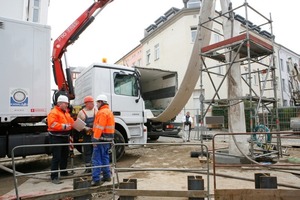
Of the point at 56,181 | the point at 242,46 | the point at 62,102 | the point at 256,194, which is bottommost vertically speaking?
the point at 56,181

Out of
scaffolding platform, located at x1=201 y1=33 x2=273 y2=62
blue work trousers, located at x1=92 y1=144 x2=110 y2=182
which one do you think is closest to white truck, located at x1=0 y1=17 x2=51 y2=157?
blue work trousers, located at x1=92 y1=144 x2=110 y2=182

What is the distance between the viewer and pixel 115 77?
6875mm

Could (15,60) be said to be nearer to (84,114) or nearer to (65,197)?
(84,114)

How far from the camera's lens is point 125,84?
7.07 m

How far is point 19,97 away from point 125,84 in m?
2.84

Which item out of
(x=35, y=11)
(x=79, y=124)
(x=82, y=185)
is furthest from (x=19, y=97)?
(x=35, y=11)

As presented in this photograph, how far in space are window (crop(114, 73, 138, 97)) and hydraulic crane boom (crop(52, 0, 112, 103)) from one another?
4.34 ft

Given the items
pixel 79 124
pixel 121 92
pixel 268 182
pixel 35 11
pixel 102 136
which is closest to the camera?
pixel 268 182

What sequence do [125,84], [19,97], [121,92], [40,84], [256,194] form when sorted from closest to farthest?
1. [256,194]
2. [19,97]
3. [40,84]
4. [121,92]
5. [125,84]

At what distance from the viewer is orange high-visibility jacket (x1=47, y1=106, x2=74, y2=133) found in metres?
4.72

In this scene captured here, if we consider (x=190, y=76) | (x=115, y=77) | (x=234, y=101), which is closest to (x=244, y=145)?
(x=234, y=101)

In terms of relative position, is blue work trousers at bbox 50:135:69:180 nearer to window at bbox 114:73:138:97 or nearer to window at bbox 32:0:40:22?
window at bbox 114:73:138:97

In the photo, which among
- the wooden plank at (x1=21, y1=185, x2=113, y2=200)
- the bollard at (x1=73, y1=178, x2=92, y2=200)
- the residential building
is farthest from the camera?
the residential building

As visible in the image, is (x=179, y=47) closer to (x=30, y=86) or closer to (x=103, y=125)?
(x=30, y=86)
